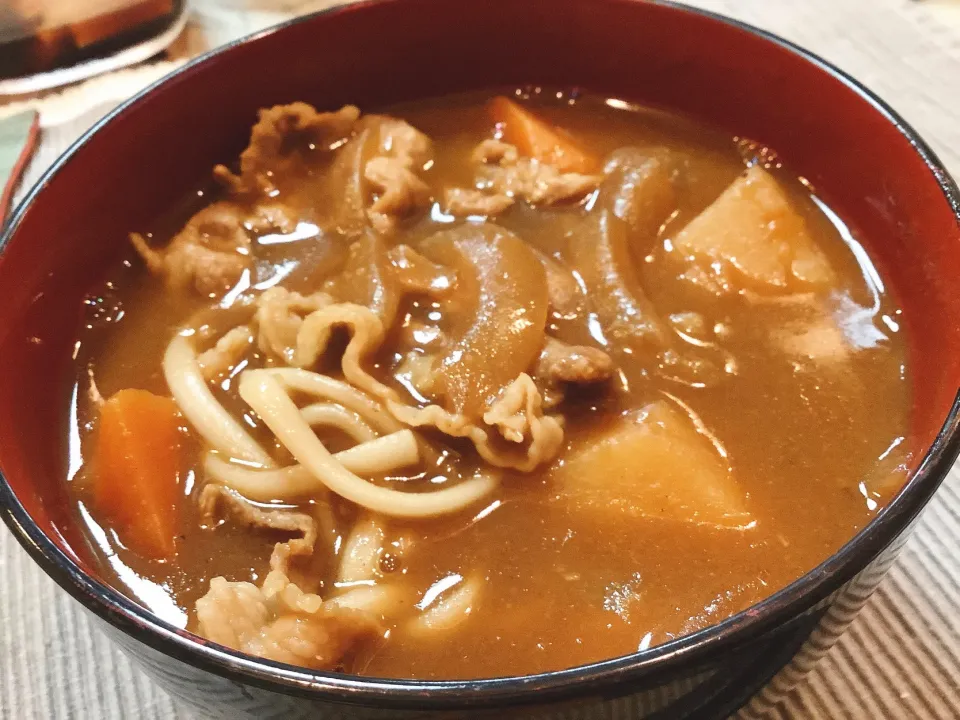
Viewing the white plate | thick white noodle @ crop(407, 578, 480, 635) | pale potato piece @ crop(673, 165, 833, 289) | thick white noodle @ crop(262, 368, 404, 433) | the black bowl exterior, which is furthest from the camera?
the white plate

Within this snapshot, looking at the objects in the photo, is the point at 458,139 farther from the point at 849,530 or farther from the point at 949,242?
the point at 849,530

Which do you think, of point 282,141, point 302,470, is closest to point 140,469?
point 302,470

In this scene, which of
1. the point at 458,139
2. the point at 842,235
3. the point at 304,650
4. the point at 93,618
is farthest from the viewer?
the point at 458,139

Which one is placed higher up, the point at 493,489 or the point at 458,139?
the point at 458,139

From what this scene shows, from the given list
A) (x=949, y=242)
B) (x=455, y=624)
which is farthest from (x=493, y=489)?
(x=949, y=242)

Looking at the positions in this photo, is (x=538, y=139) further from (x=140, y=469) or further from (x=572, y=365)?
(x=140, y=469)

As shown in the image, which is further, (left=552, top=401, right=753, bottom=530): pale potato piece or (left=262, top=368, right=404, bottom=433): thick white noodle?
(left=262, top=368, right=404, bottom=433): thick white noodle

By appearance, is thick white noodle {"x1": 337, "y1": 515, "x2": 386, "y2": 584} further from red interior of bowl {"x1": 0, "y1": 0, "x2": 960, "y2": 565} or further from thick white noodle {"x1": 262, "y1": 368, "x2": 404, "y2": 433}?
red interior of bowl {"x1": 0, "y1": 0, "x2": 960, "y2": 565}

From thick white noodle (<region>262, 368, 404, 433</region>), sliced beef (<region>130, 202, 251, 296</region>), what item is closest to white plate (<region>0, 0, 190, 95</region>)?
sliced beef (<region>130, 202, 251, 296</region>)
